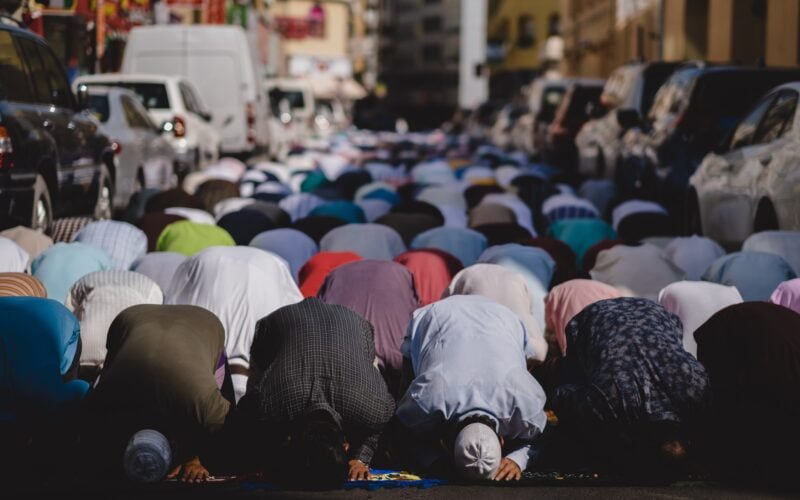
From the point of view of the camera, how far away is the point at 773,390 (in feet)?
21.6

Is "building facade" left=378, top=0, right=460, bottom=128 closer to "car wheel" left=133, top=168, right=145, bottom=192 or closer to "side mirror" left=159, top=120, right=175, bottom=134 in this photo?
"side mirror" left=159, top=120, right=175, bottom=134

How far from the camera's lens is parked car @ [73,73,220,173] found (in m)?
20.2

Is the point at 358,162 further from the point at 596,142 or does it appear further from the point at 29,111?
the point at 29,111

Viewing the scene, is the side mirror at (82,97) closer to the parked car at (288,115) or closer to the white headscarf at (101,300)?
the white headscarf at (101,300)

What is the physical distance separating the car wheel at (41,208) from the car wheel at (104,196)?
80.9 inches

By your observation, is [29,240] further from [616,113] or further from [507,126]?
[507,126]

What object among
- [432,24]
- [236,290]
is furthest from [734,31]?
[432,24]

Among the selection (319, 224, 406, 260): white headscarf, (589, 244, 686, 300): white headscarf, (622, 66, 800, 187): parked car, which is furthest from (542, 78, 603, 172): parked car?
(589, 244, 686, 300): white headscarf

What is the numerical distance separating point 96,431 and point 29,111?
16.3 ft

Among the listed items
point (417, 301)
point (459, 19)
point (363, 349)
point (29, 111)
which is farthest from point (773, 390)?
point (459, 19)

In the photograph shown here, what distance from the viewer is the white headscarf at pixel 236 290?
25.9 feet

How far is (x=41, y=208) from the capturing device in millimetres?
11141

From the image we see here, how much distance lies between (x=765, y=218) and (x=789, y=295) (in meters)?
2.80

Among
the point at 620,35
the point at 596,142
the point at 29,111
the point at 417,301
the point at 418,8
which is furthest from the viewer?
the point at 418,8
